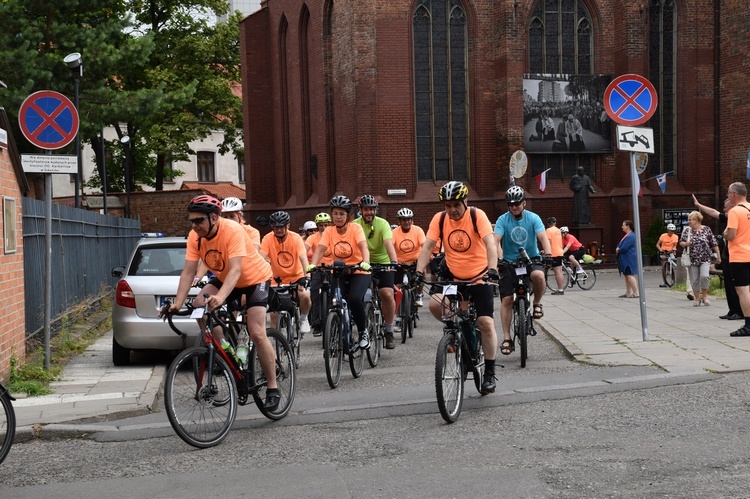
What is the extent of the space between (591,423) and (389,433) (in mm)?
1433

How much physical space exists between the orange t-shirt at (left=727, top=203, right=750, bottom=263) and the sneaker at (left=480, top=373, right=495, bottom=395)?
5216 millimetres

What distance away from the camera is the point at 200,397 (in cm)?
658

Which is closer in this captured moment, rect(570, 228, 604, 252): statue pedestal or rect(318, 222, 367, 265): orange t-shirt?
rect(318, 222, 367, 265): orange t-shirt

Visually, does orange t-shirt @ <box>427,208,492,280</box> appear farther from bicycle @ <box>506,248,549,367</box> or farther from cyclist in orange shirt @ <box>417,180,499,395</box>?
bicycle @ <box>506,248,549,367</box>

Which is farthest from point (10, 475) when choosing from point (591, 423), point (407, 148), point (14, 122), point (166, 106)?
point (407, 148)

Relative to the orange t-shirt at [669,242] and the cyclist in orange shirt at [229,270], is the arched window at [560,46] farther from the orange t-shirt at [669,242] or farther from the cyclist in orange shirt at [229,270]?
the cyclist in orange shirt at [229,270]

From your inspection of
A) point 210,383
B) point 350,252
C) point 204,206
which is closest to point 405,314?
point 350,252

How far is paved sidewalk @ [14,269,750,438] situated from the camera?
8.12 metres

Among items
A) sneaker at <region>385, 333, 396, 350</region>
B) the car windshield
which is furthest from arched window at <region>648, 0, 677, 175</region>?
the car windshield

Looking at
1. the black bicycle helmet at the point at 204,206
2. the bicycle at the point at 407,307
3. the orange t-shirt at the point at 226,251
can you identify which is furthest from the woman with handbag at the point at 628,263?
the black bicycle helmet at the point at 204,206

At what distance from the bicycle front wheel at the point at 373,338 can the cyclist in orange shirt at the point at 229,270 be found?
2.95m

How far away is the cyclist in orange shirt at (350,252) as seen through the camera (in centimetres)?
1013

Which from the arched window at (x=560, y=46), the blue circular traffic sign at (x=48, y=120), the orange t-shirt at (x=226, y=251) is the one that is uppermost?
the arched window at (x=560, y=46)

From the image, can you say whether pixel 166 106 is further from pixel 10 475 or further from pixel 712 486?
pixel 712 486
